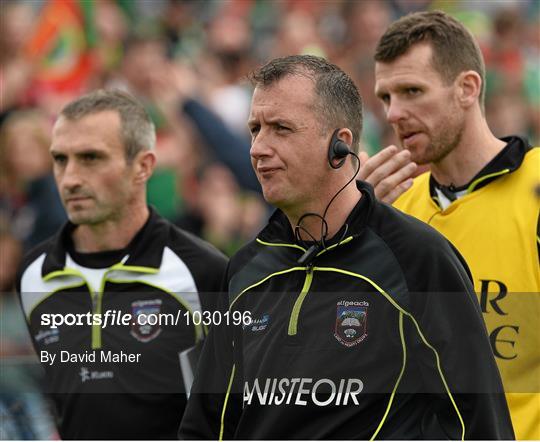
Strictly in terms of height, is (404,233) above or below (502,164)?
below

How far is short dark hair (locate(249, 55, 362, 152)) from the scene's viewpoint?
14.1 feet

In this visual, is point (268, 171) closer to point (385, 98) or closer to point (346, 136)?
point (346, 136)

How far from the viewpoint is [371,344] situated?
4137 millimetres

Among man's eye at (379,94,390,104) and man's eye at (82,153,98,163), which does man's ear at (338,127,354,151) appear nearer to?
man's eye at (379,94,390,104)

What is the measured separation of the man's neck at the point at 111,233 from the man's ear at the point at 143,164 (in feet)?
0.70

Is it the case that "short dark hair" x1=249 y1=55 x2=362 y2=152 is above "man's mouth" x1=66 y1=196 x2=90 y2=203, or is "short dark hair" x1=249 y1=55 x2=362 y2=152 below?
above

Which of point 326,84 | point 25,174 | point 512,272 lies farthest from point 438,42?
point 25,174

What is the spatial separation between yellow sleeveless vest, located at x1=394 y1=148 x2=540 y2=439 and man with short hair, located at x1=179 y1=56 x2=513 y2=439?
3.14 feet

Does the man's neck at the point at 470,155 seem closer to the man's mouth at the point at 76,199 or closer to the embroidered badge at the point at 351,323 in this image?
the embroidered badge at the point at 351,323

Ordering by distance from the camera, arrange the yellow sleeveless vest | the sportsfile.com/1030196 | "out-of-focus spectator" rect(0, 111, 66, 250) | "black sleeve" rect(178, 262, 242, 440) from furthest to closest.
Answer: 1. "out-of-focus spectator" rect(0, 111, 66, 250)
2. the sportsfile.com/1030196
3. the yellow sleeveless vest
4. "black sleeve" rect(178, 262, 242, 440)

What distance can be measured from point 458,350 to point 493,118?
824cm

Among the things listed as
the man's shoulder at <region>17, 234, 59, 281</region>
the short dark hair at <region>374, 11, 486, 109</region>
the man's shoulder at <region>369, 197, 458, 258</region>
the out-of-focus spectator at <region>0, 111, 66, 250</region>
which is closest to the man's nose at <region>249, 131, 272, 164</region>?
the man's shoulder at <region>369, 197, 458, 258</region>

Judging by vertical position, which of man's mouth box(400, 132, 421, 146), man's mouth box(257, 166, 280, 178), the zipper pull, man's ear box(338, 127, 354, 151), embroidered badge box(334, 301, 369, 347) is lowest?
embroidered badge box(334, 301, 369, 347)

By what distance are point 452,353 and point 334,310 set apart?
0.46 meters
